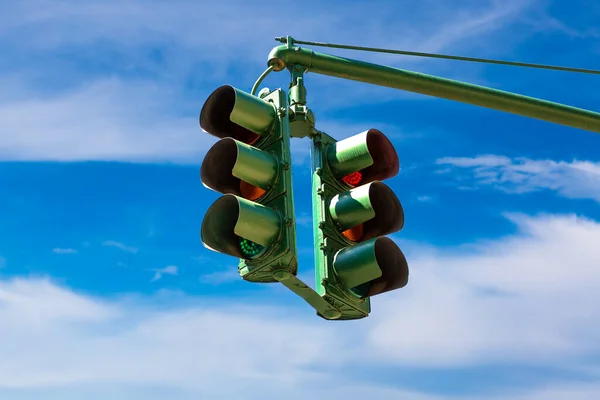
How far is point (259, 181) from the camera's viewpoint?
607 centimetres

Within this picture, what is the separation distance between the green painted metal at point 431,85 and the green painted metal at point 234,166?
1.45 m

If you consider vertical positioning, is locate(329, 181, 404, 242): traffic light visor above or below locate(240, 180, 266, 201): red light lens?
below

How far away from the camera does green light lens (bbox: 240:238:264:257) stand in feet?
19.6

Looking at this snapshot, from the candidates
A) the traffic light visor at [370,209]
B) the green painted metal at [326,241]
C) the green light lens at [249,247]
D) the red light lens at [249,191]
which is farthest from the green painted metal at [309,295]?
the red light lens at [249,191]

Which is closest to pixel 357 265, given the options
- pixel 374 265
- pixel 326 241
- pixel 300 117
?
pixel 374 265

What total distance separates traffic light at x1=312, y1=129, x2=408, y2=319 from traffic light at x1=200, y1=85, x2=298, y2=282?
448 millimetres

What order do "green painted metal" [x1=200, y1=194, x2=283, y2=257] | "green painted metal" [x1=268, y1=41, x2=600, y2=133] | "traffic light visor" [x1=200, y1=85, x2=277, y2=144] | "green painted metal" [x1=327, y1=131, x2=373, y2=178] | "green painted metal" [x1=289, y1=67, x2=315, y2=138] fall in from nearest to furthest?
"green painted metal" [x1=200, y1=194, x2=283, y2=257]
"traffic light visor" [x1=200, y1=85, x2=277, y2=144]
"green painted metal" [x1=327, y1=131, x2=373, y2=178]
"green painted metal" [x1=289, y1=67, x2=315, y2=138]
"green painted metal" [x1=268, y1=41, x2=600, y2=133]

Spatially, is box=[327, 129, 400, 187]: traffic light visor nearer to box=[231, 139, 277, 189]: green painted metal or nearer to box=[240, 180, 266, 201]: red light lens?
box=[240, 180, 266, 201]: red light lens

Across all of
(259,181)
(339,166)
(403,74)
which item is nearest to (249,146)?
(259,181)

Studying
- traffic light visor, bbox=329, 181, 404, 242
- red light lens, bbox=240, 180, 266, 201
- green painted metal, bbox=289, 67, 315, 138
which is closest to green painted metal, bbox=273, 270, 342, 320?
traffic light visor, bbox=329, 181, 404, 242

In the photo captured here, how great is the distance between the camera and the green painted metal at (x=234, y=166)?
5980 millimetres

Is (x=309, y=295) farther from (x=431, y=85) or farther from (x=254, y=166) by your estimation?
(x=431, y=85)

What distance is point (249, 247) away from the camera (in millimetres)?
6023

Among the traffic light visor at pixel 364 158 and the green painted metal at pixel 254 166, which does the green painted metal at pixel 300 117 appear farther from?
the green painted metal at pixel 254 166
